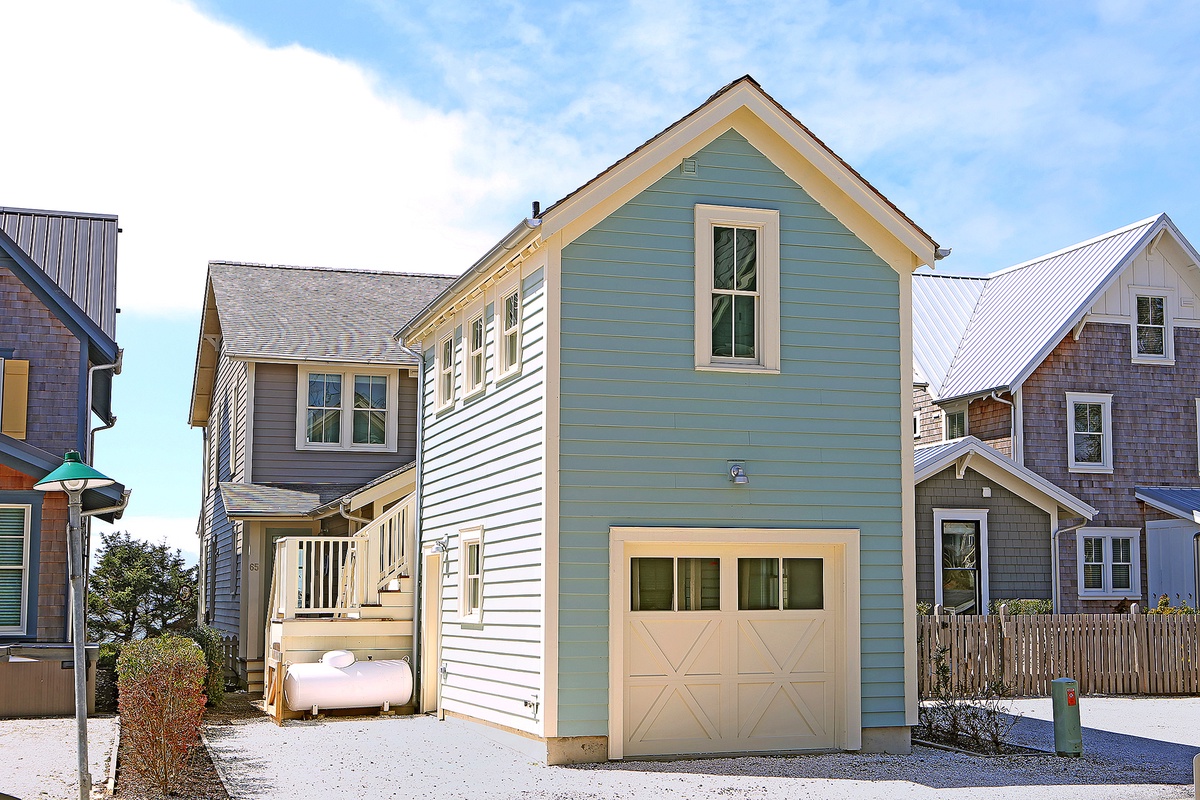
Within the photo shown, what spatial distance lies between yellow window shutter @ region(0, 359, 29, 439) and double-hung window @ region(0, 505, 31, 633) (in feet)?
9.30

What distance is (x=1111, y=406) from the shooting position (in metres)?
29.5

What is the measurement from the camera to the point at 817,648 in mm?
14852

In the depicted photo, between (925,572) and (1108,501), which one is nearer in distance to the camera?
(925,572)

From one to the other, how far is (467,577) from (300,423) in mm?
8501

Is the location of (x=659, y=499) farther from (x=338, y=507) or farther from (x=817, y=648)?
(x=338, y=507)

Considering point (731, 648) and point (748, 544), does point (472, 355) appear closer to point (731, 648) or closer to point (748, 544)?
point (748, 544)

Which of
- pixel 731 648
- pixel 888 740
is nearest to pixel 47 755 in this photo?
pixel 731 648

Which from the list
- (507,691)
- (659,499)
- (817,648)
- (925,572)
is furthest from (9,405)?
(925,572)

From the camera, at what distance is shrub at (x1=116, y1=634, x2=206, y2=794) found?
468 inches

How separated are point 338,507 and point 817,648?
970 cm

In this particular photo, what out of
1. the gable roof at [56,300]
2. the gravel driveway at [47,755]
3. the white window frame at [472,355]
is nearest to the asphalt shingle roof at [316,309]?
the gable roof at [56,300]

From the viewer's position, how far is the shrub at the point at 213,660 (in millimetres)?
19797

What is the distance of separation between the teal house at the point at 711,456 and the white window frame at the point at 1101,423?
15.5 metres

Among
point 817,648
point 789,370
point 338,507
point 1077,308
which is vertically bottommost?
point 817,648
